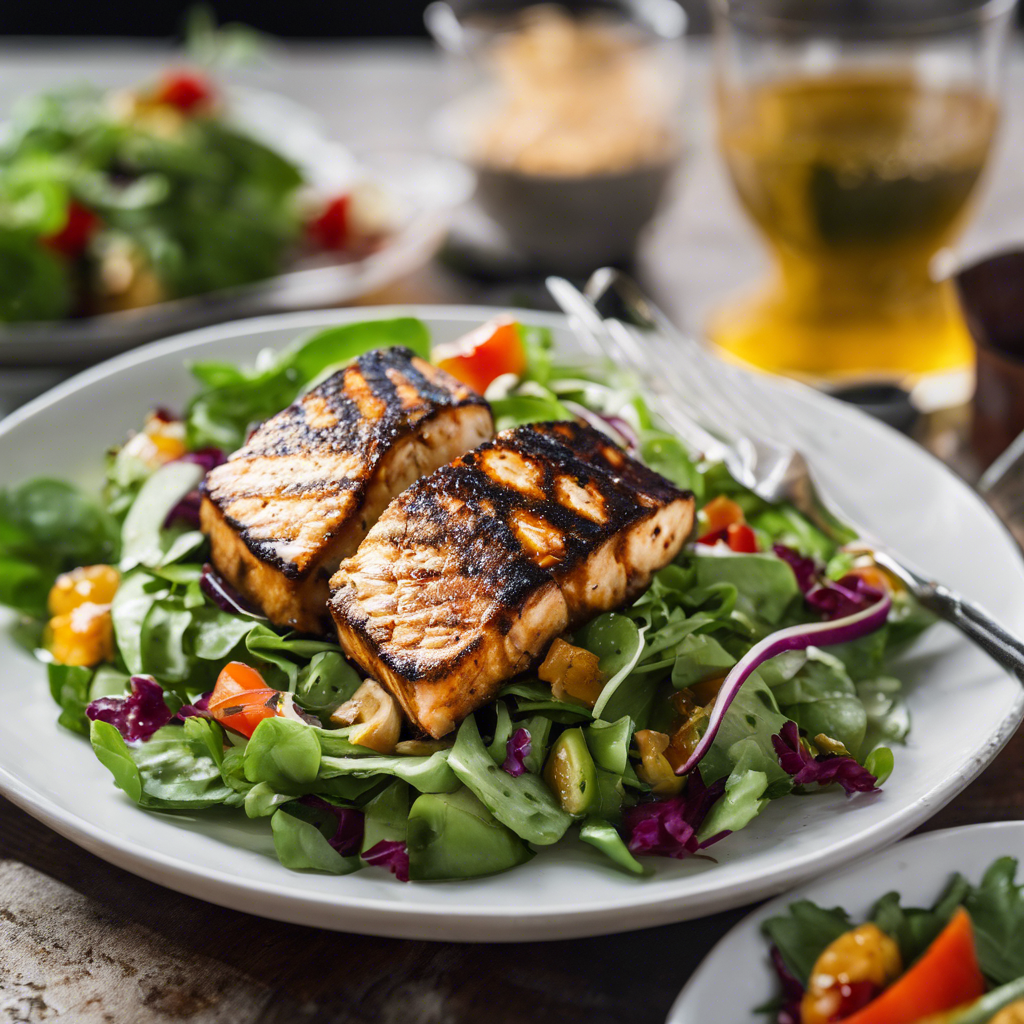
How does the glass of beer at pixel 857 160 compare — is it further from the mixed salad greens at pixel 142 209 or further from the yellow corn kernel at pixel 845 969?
the yellow corn kernel at pixel 845 969

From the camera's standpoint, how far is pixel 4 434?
2.95 meters

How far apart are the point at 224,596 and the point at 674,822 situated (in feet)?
3.66

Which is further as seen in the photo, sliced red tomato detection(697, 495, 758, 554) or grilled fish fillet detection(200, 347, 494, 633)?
sliced red tomato detection(697, 495, 758, 554)

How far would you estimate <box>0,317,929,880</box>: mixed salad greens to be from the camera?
2.08 metres

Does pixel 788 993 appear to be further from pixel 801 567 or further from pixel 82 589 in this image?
pixel 82 589

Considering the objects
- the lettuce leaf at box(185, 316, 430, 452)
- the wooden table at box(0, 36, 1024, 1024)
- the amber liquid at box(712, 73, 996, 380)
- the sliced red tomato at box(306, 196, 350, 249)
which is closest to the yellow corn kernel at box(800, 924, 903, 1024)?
the wooden table at box(0, 36, 1024, 1024)

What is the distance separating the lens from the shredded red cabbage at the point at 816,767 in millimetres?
2143

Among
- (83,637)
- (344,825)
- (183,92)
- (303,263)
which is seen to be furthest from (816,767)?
(183,92)

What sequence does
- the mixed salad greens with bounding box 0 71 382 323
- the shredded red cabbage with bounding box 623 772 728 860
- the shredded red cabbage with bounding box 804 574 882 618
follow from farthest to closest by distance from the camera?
the mixed salad greens with bounding box 0 71 382 323
the shredded red cabbage with bounding box 804 574 882 618
the shredded red cabbage with bounding box 623 772 728 860

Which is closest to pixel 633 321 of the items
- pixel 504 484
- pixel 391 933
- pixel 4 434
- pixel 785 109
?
pixel 504 484

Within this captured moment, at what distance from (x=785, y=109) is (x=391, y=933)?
137 inches

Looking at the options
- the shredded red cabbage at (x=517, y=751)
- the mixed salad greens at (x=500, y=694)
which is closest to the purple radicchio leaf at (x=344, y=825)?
the mixed salad greens at (x=500, y=694)

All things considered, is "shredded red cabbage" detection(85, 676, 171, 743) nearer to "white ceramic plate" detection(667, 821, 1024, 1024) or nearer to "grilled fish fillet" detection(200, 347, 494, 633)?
"grilled fish fillet" detection(200, 347, 494, 633)

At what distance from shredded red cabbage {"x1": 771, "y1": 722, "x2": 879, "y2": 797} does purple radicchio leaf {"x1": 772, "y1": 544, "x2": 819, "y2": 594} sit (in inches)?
20.5
